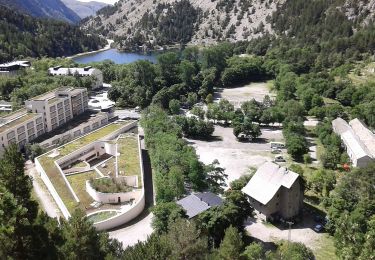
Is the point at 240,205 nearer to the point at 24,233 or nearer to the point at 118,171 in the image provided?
the point at 118,171

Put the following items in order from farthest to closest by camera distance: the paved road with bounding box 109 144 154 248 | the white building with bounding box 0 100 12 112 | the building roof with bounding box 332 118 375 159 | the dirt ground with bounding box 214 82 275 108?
the dirt ground with bounding box 214 82 275 108 → the white building with bounding box 0 100 12 112 → the building roof with bounding box 332 118 375 159 → the paved road with bounding box 109 144 154 248

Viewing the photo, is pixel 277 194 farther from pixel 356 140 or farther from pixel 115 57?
pixel 115 57

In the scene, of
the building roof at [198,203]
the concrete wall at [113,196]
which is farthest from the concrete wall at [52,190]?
the building roof at [198,203]

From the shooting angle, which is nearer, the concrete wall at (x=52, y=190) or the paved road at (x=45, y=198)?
the concrete wall at (x=52, y=190)

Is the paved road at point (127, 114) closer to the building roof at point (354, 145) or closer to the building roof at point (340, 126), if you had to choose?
the building roof at point (340, 126)

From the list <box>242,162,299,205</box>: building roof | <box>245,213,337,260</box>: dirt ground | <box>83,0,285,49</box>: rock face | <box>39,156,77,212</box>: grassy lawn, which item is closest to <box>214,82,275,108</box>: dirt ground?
<box>39,156,77,212</box>: grassy lawn

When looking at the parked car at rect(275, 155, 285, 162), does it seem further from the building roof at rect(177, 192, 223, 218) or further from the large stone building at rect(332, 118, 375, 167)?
the building roof at rect(177, 192, 223, 218)
